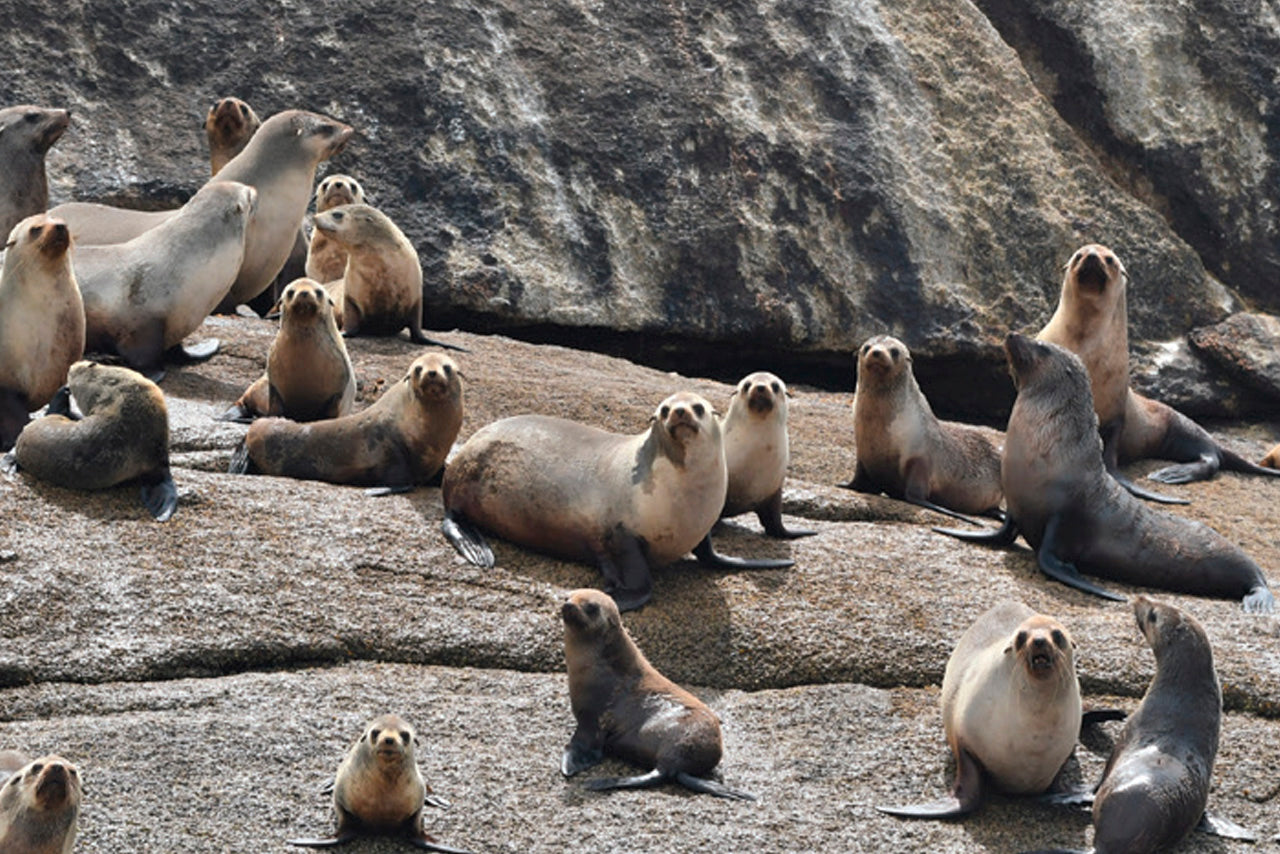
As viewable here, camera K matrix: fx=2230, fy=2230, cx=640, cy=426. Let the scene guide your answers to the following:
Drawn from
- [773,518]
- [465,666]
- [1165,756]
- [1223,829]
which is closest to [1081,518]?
[773,518]

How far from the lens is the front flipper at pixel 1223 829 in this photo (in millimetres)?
7809

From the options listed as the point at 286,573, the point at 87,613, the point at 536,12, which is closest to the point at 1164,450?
the point at 536,12

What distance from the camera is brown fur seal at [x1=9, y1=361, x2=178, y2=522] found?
943 cm

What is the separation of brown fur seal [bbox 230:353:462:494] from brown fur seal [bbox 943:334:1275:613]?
2528 millimetres

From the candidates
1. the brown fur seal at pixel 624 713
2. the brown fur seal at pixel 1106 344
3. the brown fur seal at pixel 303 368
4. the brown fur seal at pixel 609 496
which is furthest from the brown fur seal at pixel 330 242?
the brown fur seal at pixel 624 713

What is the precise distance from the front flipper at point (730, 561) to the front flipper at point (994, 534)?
50.0 inches

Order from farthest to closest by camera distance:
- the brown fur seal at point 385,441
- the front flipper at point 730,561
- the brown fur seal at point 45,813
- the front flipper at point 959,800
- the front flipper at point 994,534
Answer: the front flipper at point 994,534
the brown fur seal at point 385,441
the front flipper at point 730,561
the front flipper at point 959,800
the brown fur seal at point 45,813

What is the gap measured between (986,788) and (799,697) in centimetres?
99

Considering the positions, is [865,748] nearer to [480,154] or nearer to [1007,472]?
[1007,472]

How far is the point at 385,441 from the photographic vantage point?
10477 mm

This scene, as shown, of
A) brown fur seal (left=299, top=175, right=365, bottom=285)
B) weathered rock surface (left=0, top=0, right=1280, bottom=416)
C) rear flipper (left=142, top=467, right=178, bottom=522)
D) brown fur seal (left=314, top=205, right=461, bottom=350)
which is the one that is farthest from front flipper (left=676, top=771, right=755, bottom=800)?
weathered rock surface (left=0, top=0, right=1280, bottom=416)

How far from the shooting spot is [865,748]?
833 cm

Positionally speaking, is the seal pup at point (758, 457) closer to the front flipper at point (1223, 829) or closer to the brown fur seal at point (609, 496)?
the brown fur seal at point (609, 496)

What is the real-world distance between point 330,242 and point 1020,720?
814 cm
